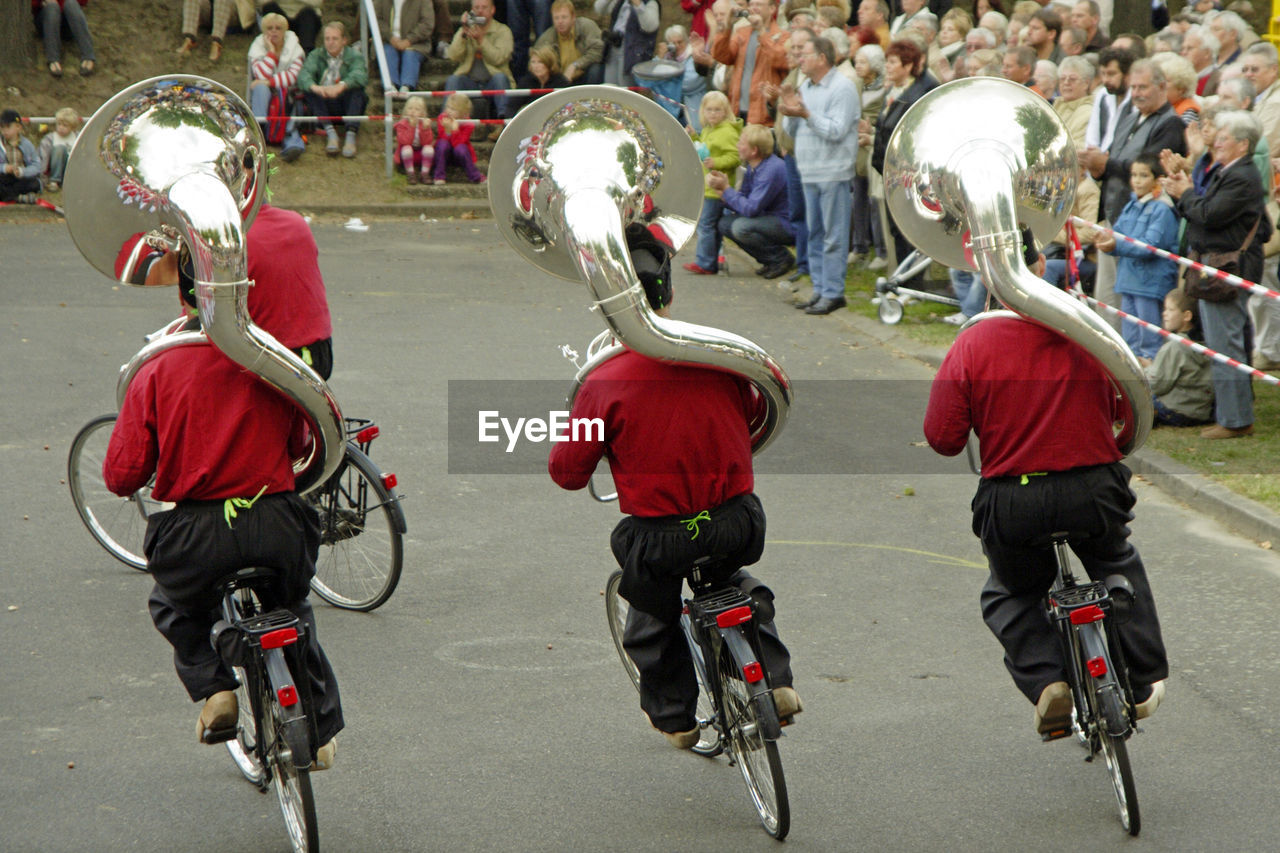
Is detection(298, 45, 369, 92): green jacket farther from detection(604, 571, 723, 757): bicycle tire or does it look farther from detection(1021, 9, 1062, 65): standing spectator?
detection(604, 571, 723, 757): bicycle tire

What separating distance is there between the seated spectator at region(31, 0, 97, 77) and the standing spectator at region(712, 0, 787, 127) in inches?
365

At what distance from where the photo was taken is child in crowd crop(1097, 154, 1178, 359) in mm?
8648

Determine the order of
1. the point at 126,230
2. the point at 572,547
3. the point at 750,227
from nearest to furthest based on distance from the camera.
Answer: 1. the point at 126,230
2. the point at 572,547
3. the point at 750,227

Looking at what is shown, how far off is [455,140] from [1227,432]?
481 inches

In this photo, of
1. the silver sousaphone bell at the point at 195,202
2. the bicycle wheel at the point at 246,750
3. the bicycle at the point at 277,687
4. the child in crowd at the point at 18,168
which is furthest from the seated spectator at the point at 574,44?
the bicycle at the point at 277,687

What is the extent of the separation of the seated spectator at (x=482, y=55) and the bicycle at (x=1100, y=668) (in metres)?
15.8

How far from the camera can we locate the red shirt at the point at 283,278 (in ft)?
18.5

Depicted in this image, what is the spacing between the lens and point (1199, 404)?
846 centimetres

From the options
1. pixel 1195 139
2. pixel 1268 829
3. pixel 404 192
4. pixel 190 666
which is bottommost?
pixel 404 192

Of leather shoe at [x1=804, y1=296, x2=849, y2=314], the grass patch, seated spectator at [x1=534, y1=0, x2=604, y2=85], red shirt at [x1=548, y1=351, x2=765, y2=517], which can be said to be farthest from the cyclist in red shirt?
seated spectator at [x1=534, y1=0, x2=604, y2=85]

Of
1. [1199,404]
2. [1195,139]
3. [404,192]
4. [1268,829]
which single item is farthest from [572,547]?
[404,192]

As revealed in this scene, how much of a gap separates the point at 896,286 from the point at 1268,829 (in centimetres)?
780

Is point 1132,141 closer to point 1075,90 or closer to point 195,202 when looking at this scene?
point 1075,90

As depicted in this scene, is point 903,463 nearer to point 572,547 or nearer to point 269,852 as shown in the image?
point 572,547
